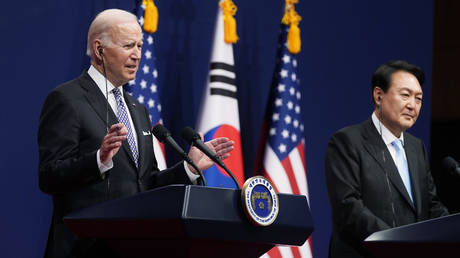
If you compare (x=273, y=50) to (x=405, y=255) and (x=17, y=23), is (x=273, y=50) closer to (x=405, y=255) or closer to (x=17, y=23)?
(x=17, y=23)

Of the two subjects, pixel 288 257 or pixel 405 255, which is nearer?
pixel 405 255

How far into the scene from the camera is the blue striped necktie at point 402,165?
10.6ft

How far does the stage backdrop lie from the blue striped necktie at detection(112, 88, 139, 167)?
47.6 inches

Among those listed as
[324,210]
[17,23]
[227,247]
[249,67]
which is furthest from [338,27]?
[227,247]

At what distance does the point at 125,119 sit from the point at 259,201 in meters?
0.72

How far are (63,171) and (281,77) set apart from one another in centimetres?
247

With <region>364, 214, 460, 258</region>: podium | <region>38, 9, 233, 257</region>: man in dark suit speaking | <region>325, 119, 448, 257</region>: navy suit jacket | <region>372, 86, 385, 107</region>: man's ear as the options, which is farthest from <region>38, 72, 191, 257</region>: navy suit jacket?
<region>372, 86, 385, 107</region>: man's ear

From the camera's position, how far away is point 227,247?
1.75 meters

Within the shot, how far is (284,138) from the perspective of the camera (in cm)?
416

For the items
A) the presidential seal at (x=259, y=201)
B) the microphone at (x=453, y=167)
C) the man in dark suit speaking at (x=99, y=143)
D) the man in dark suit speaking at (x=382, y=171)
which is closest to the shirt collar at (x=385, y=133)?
the man in dark suit speaking at (x=382, y=171)

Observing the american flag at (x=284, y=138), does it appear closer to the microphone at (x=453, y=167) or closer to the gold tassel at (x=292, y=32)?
the gold tassel at (x=292, y=32)

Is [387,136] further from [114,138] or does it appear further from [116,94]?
[114,138]

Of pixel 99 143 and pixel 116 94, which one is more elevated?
pixel 116 94

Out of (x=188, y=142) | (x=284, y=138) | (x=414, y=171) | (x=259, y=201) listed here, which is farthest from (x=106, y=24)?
(x=284, y=138)
